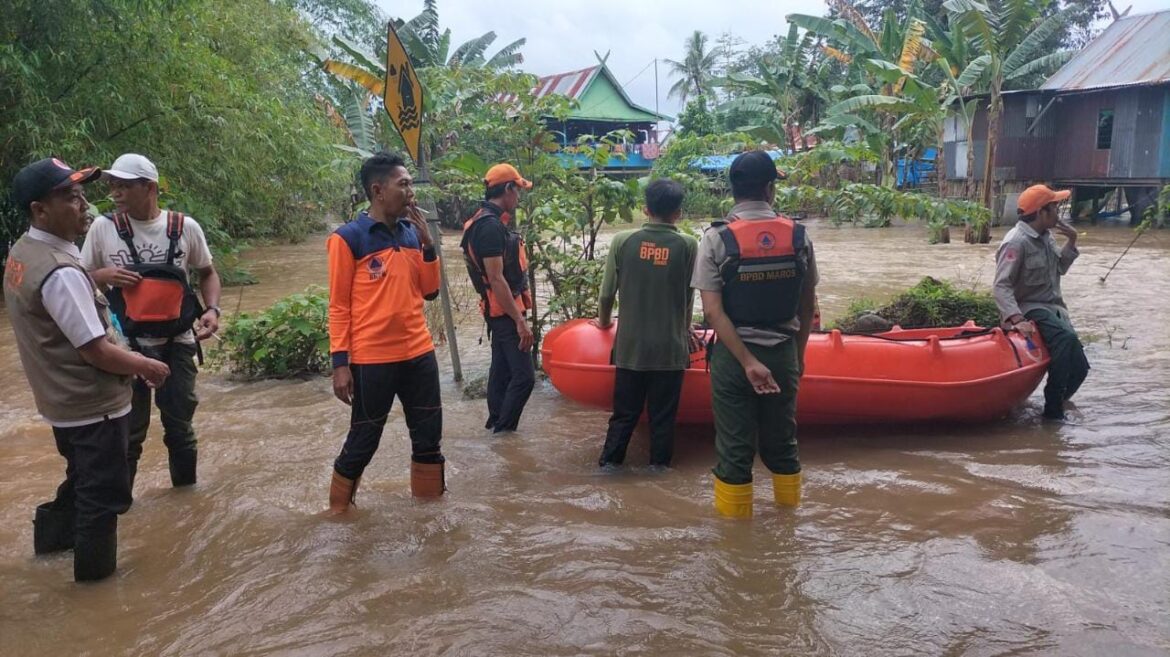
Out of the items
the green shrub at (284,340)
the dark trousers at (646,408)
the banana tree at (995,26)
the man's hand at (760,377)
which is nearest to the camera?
the man's hand at (760,377)

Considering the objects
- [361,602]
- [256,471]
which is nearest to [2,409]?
[256,471]

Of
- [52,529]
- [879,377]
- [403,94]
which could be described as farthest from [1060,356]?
[52,529]

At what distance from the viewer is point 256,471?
4.76m

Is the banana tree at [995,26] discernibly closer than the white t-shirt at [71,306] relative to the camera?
No

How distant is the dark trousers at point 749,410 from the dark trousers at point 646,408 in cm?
82

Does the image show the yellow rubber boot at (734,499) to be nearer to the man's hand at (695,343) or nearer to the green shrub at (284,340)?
the man's hand at (695,343)

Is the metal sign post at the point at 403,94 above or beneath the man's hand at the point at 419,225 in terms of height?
above

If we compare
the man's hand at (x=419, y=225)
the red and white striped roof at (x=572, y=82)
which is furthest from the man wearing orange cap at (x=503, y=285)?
the red and white striped roof at (x=572, y=82)

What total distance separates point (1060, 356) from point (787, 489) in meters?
2.63

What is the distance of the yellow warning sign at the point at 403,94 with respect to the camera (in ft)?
17.1

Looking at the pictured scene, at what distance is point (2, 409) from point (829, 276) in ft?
37.3

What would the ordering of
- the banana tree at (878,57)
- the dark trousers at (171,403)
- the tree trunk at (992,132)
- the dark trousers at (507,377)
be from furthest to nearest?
the tree trunk at (992,132) → the banana tree at (878,57) → the dark trousers at (507,377) → the dark trousers at (171,403)

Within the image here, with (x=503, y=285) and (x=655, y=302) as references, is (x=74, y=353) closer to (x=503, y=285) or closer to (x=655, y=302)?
(x=503, y=285)

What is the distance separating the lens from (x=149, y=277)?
3.79 metres
